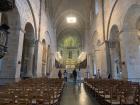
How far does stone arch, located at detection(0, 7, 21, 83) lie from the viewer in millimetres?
8688

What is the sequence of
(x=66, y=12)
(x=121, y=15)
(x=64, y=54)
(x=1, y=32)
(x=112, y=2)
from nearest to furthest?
(x=1, y=32) → (x=121, y=15) → (x=112, y=2) → (x=66, y=12) → (x=64, y=54)

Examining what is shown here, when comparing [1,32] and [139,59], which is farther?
[139,59]

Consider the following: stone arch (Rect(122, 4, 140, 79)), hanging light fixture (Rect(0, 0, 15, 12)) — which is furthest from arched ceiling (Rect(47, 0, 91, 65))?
hanging light fixture (Rect(0, 0, 15, 12))

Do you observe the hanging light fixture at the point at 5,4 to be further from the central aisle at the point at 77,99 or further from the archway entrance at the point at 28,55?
the archway entrance at the point at 28,55

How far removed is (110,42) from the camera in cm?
1400

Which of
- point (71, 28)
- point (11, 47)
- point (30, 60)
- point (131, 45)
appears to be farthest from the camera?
point (71, 28)

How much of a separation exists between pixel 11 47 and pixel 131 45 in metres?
7.92

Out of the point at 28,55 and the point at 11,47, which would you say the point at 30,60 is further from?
the point at 11,47

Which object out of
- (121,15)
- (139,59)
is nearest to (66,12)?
(121,15)

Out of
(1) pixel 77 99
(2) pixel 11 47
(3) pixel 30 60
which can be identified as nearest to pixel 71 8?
(3) pixel 30 60

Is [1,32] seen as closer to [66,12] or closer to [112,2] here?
[112,2]

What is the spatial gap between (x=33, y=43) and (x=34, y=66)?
2.20m

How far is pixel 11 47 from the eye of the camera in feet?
29.7

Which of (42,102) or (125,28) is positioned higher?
(125,28)
